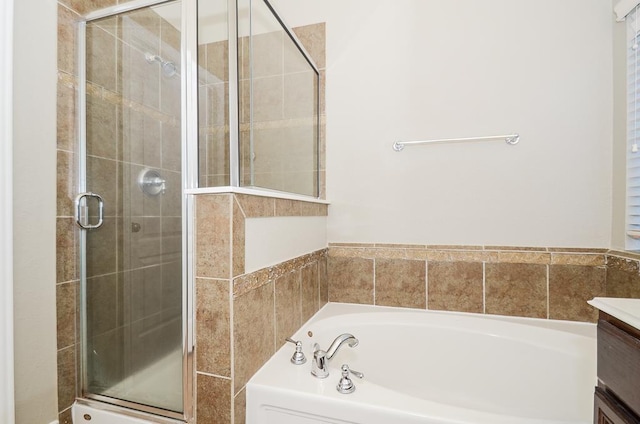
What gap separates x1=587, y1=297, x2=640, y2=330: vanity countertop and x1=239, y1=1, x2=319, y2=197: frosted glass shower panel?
0.98 meters

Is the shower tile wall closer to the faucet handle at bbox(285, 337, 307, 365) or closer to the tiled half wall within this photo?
the faucet handle at bbox(285, 337, 307, 365)

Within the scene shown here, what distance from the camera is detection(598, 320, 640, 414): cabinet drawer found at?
558 mm

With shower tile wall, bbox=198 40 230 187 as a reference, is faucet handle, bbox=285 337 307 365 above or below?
below

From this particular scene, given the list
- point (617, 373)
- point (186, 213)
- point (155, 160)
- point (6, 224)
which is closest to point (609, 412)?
point (617, 373)

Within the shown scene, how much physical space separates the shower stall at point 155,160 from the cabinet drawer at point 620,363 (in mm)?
999

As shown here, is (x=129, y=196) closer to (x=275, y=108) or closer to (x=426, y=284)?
(x=275, y=108)

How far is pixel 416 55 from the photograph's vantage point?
1.68 meters

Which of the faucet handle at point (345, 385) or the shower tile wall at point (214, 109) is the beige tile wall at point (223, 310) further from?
→ the faucet handle at point (345, 385)

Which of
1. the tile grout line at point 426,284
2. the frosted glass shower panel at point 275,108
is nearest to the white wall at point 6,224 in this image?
the frosted glass shower panel at point 275,108

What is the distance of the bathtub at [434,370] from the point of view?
94 centimetres

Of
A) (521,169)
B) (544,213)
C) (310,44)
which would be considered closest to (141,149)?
(310,44)

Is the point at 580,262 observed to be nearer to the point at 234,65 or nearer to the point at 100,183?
the point at 234,65

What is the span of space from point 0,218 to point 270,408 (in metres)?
1.03

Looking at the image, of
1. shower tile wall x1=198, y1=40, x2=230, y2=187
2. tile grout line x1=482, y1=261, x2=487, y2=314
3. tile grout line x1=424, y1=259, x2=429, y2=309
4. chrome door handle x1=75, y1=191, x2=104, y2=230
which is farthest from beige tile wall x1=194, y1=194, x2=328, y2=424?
tile grout line x1=482, y1=261, x2=487, y2=314
